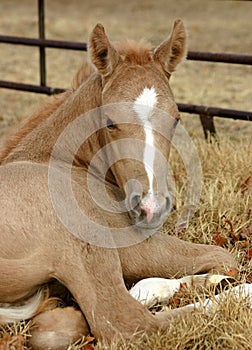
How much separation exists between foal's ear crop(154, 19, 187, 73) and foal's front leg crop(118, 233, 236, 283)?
93 cm

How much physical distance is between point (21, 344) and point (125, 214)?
86cm

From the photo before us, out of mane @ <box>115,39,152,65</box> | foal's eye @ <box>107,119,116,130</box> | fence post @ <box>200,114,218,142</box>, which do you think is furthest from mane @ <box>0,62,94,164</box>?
fence post @ <box>200,114,218,142</box>

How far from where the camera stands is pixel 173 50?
362cm

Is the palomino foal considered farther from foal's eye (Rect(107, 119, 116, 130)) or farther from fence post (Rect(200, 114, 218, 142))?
fence post (Rect(200, 114, 218, 142))

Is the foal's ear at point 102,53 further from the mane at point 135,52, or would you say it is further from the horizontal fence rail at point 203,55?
the horizontal fence rail at point 203,55

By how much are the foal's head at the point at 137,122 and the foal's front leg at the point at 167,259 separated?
0.21 metres

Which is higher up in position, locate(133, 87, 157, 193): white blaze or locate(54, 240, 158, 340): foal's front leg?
locate(133, 87, 157, 193): white blaze

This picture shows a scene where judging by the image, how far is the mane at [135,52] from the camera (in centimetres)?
345

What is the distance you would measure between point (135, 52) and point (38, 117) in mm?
765

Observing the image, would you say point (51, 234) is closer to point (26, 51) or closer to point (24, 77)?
point (24, 77)

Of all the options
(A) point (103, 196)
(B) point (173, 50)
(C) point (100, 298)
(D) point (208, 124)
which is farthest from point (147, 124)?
(D) point (208, 124)

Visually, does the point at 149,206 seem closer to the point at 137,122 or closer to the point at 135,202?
the point at 135,202

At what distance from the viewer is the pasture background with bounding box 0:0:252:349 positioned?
9.68ft

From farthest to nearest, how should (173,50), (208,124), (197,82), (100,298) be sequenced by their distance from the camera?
(197,82)
(208,124)
(173,50)
(100,298)
